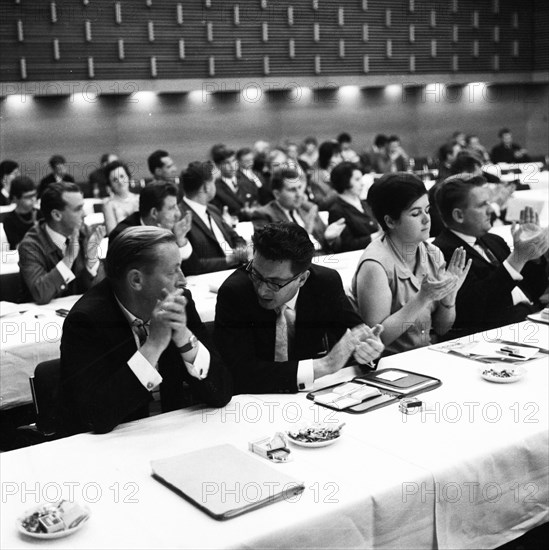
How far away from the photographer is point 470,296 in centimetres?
398

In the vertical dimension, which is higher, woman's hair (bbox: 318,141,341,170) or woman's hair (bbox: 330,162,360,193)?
woman's hair (bbox: 318,141,341,170)

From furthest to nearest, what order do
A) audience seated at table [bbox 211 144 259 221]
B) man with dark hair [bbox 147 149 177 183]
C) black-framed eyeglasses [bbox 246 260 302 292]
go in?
man with dark hair [bbox 147 149 177 183] < audience seated at table [bbox 211 144 259 221] < black-framed eyeglasses [bbox 246 260 302 292]

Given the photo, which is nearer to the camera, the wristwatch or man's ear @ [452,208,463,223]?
the wristwatch

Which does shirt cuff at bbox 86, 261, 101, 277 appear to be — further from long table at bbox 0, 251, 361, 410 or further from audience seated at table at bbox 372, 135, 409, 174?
audience seated at table at bbox 372, 135, 409, 174

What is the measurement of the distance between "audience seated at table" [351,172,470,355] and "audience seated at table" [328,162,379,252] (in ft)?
8.53

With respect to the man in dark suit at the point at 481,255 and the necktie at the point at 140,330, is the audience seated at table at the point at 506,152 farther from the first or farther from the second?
the necktie at the point at 140,330

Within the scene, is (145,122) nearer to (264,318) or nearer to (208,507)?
(264,318)

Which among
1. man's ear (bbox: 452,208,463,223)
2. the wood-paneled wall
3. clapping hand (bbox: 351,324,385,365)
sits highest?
the wood-paneled wall

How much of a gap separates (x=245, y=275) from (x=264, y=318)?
0.59 ft

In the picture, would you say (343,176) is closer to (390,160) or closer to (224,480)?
(224,480)

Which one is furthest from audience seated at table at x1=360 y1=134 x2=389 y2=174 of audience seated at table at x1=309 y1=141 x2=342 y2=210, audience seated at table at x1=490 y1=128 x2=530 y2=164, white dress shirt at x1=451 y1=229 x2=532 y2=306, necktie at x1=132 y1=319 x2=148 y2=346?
necktie at x1=132 y1=319 x2=148 y2=346

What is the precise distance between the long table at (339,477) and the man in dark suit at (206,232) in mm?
2748

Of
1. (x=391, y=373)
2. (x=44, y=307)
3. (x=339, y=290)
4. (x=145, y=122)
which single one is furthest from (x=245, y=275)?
(x=145, y=122)

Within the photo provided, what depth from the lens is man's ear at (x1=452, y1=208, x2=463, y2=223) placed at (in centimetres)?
408
